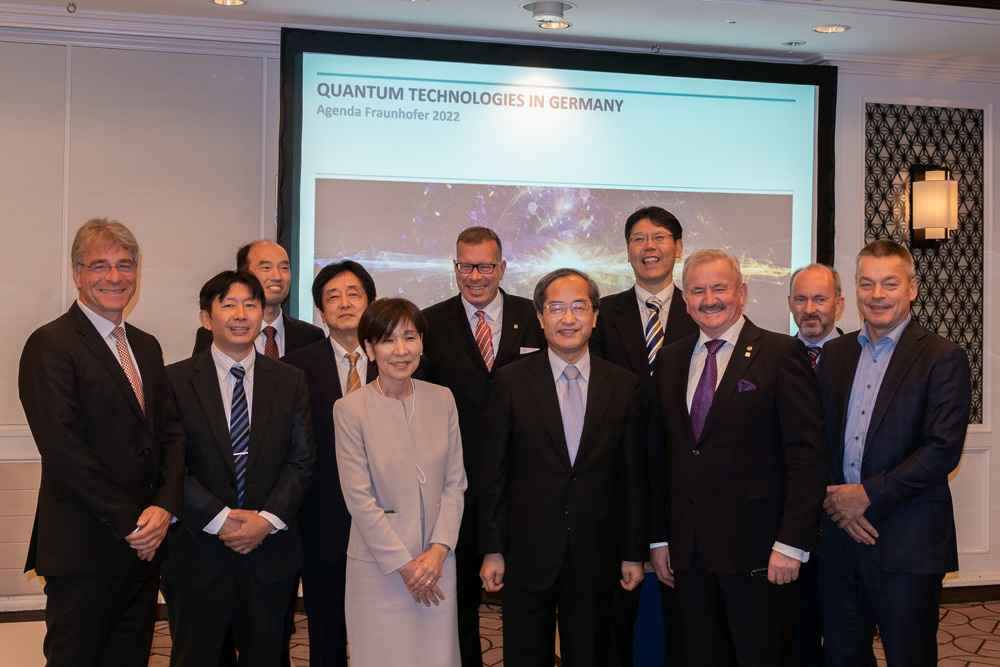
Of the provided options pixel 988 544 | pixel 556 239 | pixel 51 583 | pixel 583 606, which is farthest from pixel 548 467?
pixel 988 544

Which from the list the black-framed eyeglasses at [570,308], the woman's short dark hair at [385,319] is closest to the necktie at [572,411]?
the black-framed eyeglasses at [570,308]

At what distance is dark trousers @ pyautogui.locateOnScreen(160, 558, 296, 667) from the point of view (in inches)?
119

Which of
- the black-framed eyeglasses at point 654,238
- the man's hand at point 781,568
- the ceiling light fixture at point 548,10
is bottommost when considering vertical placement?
the man's hand at point 781,568

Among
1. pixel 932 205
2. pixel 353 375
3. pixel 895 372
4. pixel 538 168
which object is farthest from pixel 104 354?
pixel 932 205

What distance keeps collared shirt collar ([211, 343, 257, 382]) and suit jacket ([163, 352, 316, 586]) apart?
21mm

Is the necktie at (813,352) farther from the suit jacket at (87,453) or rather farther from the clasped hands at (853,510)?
the suit jacket at (87,453)

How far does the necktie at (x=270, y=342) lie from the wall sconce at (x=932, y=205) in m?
4.40

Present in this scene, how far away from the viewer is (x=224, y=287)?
3.20m

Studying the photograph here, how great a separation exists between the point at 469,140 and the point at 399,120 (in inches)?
17.6

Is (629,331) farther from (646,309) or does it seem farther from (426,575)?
(426,575)

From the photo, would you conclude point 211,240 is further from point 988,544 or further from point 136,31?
point 988,544

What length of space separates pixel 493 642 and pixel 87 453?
2646 mm

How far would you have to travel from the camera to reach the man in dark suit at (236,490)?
9.96 feet

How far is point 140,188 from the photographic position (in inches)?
209
